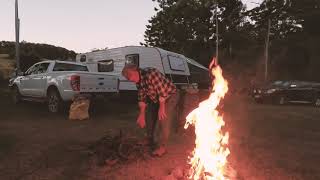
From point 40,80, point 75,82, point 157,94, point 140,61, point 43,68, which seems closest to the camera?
point 157,94

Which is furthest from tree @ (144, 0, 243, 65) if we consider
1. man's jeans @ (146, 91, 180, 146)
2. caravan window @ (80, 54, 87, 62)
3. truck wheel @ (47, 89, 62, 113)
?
man's jeans @ (146, 91, 180, 146)

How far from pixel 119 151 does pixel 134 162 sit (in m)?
0.34

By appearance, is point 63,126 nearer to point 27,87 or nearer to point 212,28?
point 27,87

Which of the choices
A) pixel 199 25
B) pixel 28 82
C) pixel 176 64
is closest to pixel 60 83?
pixel 28 82

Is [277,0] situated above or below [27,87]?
above

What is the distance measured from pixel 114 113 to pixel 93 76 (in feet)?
6.46

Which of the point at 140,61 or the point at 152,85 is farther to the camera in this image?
the point at 140,61

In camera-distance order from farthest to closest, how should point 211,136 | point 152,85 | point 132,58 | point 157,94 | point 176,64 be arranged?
point 176,64
point 132,58
point 157,94
point 152,85
point 211,136

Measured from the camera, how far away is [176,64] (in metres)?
17.8

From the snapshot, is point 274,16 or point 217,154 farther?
point 274,16

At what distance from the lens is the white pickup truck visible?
13328 millimetres

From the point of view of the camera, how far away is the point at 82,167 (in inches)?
262

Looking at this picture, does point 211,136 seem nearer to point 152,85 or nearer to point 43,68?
point 152,85

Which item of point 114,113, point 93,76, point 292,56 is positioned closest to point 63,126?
point 93,76
